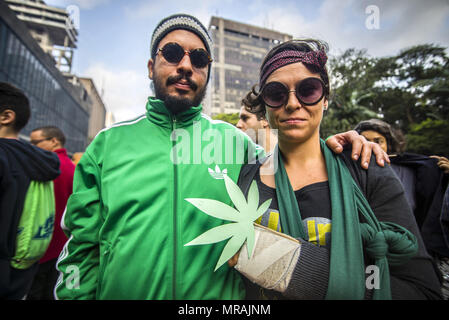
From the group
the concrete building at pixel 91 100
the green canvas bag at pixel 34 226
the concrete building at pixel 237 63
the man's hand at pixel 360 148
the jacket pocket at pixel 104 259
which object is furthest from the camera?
the concrete building at pixel 237 63

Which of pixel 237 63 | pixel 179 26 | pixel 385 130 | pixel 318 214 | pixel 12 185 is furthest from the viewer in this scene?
pixel 237 63

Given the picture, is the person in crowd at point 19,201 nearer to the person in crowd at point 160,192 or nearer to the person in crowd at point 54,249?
the person in crowd at point 54,249

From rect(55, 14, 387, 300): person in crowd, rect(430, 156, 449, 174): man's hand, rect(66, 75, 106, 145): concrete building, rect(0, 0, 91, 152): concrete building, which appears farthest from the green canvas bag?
rect(0, 0, 91, 152): concrete building

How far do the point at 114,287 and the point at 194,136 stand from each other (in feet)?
3.16

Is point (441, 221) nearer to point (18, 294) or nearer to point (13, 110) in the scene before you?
point (18, 294)

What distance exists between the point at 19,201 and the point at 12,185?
175 millimetres

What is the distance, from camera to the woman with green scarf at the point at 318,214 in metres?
0.75

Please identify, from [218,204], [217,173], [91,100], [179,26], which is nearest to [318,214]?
[218,204]

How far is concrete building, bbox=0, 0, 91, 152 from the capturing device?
538 inches

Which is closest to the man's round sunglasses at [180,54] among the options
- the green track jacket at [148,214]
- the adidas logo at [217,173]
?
the green track jacket at [148,214]

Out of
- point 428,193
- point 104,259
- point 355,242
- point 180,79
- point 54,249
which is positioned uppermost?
point 180,79

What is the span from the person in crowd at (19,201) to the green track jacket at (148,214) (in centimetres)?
81

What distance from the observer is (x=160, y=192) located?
113 cm

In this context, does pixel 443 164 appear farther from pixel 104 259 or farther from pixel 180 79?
pixel 104 259
